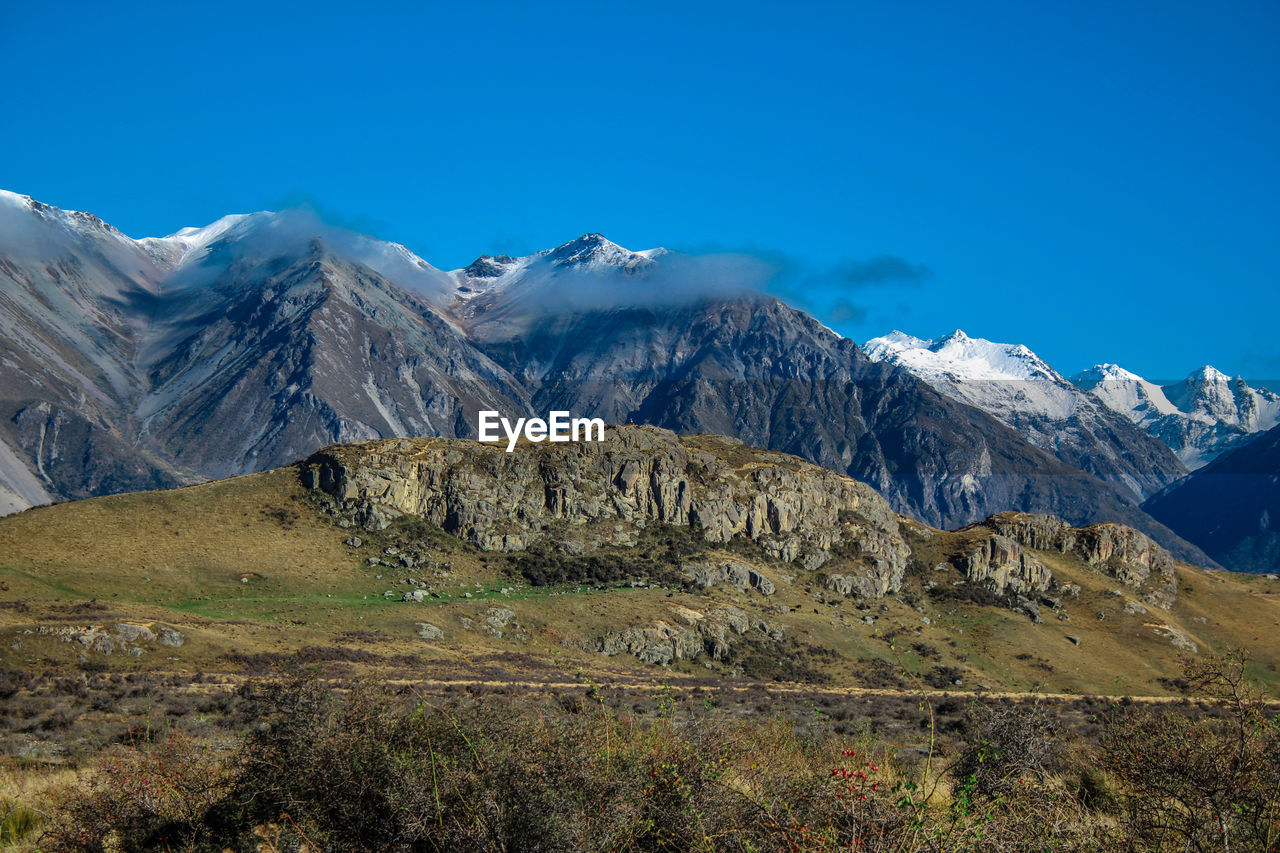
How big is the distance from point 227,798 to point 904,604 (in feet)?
361

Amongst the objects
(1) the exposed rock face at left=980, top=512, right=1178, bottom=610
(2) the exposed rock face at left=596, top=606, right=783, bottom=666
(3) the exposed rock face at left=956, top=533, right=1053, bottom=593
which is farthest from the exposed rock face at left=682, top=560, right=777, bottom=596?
(1) the exposed rock face at left=980, top=512, right=1178, bottom=610

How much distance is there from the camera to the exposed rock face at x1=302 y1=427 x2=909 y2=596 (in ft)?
341

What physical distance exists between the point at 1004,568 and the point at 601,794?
120920mm

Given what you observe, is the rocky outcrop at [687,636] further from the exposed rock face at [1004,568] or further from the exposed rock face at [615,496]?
the exposed rock face at [1004,568]

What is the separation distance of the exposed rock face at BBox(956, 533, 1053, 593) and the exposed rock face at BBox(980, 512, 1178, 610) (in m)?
6.00

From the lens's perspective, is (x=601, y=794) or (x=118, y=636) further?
(x=118, y=636)

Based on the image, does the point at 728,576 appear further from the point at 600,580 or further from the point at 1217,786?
the point at 1217,786

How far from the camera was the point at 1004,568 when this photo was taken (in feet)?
387

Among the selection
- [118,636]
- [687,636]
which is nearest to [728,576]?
[687,636]

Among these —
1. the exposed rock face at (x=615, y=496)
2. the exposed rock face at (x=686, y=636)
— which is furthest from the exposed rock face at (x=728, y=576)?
the exposed rock face at (x=686, y=636)

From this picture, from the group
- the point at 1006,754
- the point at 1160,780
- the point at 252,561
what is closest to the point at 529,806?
the point at 1160,780

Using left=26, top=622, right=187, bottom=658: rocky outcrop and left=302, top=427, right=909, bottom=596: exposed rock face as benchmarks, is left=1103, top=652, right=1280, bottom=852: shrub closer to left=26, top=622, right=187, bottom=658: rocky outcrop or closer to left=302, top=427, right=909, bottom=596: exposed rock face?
left=26, top=622, right=187, bottom=658: rocky outcrop

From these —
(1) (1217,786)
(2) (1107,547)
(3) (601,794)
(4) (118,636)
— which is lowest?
(4) (118,636)

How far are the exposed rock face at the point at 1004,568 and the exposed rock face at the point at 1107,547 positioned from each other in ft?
19.7
